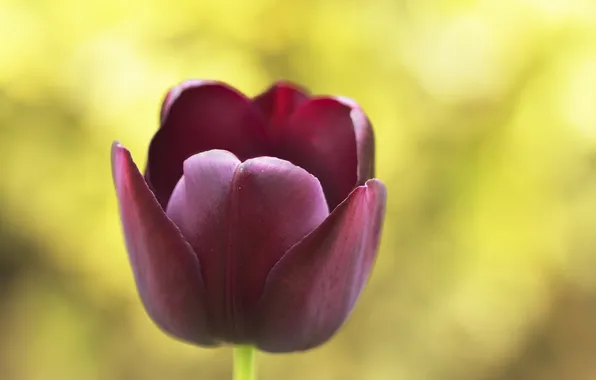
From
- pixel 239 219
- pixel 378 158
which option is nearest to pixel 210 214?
pixel 239 219

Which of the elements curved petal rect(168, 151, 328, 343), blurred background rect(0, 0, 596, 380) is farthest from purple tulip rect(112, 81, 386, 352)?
blurred background rect(0, 0, 596, 380)

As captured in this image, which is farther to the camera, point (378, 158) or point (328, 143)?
point (378, 158)

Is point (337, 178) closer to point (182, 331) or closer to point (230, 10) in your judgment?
point (182, 331)

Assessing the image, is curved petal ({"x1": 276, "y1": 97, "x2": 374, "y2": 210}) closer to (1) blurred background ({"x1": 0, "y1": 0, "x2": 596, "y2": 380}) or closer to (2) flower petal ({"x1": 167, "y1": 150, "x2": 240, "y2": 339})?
(2) flower petal ({"x1": 167, "y1": 150, "x2": 240, "y2": 339})

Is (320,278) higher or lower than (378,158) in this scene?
lower

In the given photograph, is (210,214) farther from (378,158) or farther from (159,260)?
(378,158)
